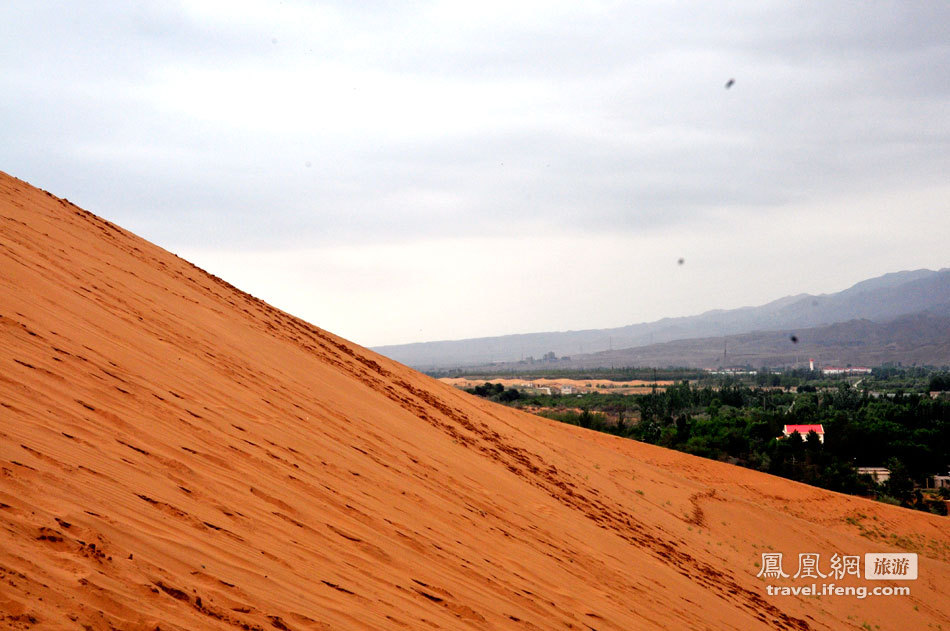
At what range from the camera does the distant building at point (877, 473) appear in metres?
33.1

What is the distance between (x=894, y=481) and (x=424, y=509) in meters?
30.4

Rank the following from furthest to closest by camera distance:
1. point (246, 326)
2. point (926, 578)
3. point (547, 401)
A: point (547, 401)
point (926, 578)
point (246, 326)

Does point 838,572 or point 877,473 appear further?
point 877,473

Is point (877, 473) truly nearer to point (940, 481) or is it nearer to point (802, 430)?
point (940, 481)

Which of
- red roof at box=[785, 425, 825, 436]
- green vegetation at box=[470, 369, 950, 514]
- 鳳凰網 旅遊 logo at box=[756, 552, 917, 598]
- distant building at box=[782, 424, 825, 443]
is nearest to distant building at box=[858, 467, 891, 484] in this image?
green vegetation at box=[470, 369, 950, 514]

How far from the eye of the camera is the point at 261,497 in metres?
5.63

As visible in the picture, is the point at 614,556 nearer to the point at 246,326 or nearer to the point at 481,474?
the point at 481,474

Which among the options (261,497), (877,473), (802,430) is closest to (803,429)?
(802,430)

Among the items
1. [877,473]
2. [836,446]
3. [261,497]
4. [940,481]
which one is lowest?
[940,481]

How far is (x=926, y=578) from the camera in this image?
16.7 metres

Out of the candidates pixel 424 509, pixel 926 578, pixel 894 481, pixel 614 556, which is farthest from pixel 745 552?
pixel 894 481

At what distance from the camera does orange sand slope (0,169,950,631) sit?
400 cm

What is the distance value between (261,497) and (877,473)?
35.8 meters

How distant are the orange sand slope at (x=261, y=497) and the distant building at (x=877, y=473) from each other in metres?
19.8
